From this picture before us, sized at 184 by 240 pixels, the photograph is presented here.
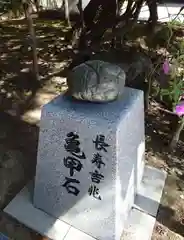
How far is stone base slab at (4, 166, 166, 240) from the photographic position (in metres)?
1.61

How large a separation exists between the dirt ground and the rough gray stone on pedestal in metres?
0.27

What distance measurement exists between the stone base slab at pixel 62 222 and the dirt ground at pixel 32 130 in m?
0.05

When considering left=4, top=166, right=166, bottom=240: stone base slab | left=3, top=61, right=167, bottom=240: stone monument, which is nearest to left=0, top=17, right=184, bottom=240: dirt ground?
left=4, top=166, right=166, bottom=240: stone base slab

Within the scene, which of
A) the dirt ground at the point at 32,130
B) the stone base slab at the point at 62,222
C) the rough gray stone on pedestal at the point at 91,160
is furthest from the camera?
the dirt ground at the point at 32,130

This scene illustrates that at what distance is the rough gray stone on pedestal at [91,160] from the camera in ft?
4.25

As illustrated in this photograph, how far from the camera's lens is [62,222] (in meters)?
1.67

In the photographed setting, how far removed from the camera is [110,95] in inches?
52.6

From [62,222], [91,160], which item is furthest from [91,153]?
[62,222]

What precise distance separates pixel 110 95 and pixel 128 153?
1.10ft

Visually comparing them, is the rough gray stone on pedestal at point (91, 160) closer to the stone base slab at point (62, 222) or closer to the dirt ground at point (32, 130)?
the stone base slab at point (62, 222)

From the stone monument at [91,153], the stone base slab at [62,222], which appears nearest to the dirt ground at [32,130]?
the stone base slab at [62,222]

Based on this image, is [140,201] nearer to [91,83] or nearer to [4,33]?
[91,83]

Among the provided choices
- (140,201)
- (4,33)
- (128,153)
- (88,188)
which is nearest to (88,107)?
(128,153)

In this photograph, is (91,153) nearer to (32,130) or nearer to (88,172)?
(88,172)
